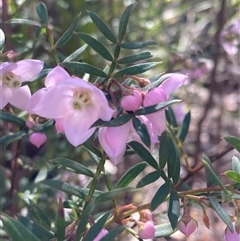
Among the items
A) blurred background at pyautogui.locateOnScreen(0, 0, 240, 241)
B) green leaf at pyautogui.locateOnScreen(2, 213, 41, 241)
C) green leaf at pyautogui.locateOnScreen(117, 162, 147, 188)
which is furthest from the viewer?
blurred background at pyautogui.locateOnScreen(0, 0, 240, 241)

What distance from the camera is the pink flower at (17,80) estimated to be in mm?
890

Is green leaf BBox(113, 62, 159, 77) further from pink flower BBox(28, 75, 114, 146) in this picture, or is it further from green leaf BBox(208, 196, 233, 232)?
green leaf BBox(208, 196, 233, 232)

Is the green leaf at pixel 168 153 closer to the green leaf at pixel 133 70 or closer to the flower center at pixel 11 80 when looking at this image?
the green leaf at pixel 133 70

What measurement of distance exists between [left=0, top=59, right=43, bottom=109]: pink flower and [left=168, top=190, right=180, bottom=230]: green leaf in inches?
11.5

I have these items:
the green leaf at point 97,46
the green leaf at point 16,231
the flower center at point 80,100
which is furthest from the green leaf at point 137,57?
the green leaf at point 16,231

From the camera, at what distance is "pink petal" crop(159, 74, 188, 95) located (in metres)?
0.83

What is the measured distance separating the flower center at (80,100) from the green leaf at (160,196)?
0.18 meters

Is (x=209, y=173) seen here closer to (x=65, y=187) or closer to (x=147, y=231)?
(x=147, y=231)

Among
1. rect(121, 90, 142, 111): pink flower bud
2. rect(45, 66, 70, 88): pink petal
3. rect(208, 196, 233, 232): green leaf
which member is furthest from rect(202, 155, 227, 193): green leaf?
rect(45, 66, 70, 88): pink petal

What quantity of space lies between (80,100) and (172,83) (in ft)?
0.47

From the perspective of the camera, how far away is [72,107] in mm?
850

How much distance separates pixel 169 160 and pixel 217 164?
1338 mm

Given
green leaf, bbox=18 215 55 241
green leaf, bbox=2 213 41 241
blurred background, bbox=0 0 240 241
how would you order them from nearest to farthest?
1. green leaf, bbox=2 213 41 241
2. green leaf, bbox=18 215 55 241
3. blurred background, bbox=0 0 240 241

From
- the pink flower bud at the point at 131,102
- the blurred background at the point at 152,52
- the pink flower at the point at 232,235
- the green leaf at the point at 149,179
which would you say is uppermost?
the pink flower bud at the point at 131,102
